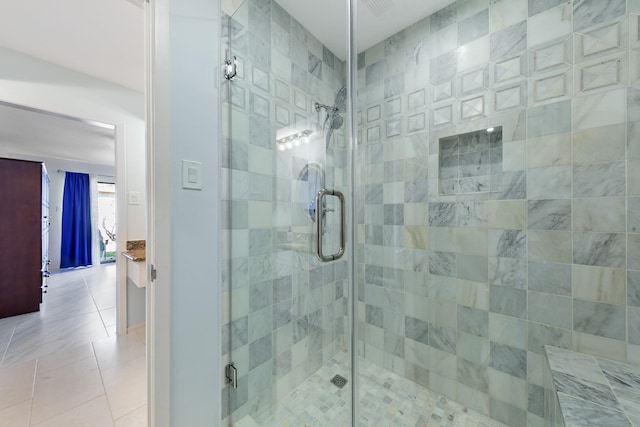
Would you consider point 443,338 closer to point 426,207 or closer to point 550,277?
A: point 550,277

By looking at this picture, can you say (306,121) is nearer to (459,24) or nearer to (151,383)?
(459,24)

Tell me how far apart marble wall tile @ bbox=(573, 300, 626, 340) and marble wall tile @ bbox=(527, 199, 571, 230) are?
344 mm

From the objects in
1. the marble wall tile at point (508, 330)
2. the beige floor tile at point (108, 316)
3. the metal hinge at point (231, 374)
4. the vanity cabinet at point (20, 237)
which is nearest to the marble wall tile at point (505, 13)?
the marble wall tile at point (508, 330)

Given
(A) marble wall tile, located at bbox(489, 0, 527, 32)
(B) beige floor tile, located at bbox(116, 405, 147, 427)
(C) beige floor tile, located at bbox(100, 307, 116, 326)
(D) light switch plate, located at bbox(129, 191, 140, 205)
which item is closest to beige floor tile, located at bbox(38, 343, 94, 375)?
(C) beige floor tile, located at bbox(100, 307, 116, 326)

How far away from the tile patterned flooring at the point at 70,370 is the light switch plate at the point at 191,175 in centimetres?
138

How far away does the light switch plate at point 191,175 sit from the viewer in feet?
A: 3.29

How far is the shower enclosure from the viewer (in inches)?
41.3

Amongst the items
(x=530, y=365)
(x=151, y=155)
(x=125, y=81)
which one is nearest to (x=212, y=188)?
(x=151, y=155)

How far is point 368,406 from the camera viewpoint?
1367 mm

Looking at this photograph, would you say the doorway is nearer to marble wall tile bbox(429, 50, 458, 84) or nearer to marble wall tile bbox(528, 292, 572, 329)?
marble wall tile bbox(429, 50, 458, 84)

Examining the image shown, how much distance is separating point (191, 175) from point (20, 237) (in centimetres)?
337

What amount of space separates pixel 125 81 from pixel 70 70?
39 centimetres

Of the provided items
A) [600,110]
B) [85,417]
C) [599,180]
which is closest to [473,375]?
[599,180]

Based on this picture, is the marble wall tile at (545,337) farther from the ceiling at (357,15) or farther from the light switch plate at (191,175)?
the ceiling at (357,15)
